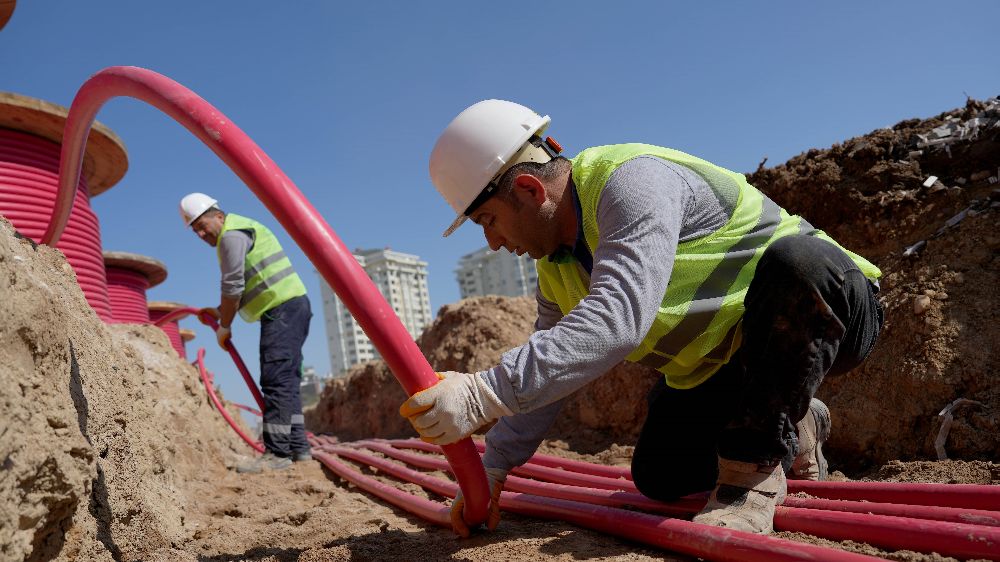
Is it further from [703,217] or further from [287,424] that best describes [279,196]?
[287,424]

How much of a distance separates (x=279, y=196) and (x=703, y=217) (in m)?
1.30

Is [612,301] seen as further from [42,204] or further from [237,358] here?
[237,358]

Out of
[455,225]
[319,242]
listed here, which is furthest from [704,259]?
[319,242]

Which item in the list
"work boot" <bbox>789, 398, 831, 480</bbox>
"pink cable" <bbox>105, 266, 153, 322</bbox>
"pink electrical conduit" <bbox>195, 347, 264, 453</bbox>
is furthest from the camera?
"pink cable" <bbox>105, 266, 153, 322</bbox>

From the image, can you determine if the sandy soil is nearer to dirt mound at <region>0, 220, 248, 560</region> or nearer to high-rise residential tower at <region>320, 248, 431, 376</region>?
dirt mound at <region>0, 220, 248, 560</region>

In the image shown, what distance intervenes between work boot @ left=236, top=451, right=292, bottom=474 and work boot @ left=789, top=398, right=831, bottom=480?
3872 millimetres

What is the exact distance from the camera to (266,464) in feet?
16.4

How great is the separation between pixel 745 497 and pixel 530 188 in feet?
3.82

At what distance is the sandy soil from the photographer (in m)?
1.72

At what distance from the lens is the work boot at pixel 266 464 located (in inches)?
194

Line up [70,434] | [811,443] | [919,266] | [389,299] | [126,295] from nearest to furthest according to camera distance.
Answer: [70,434]
[811,443]
[919,266]
[126,295]
[389,299]

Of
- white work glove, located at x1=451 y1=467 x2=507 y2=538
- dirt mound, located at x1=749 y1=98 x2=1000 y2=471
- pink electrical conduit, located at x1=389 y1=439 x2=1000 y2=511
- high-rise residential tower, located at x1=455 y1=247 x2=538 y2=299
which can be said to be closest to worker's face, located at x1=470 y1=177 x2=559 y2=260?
white work glove, located at x1=451 y1=467 x2=507 y2=538

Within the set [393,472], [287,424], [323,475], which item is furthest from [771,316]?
[287,424]

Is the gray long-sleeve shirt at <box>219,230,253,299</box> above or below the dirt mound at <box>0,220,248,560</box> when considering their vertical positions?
above
